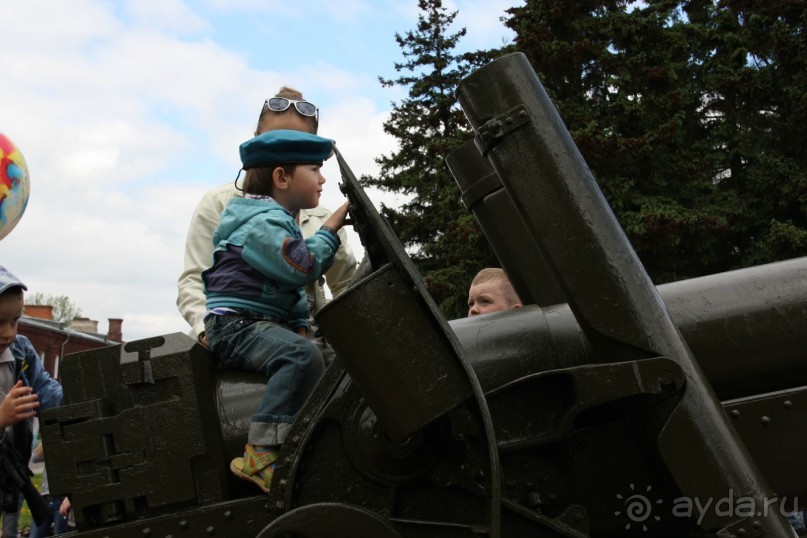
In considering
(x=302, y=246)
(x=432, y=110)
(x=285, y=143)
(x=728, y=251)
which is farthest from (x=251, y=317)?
(x=432, y=110)

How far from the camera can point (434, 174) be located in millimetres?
23062

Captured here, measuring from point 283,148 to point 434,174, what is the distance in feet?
67.1

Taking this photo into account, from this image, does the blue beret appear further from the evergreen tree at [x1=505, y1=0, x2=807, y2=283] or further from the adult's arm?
the evergreen tree at [x1=505, y1=0, x2=807, y2=283]

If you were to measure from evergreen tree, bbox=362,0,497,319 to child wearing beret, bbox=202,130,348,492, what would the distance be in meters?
15.4

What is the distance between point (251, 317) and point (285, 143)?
613mm

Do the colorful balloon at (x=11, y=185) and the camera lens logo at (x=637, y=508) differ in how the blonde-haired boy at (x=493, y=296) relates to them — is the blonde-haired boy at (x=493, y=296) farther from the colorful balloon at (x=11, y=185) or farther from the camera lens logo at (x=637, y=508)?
the colorful balloon at (x=11, y=185)

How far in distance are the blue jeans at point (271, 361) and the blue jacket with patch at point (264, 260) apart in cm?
8

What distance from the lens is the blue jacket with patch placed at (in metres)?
2.55


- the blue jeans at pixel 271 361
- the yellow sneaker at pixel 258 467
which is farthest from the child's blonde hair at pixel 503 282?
the yellow sneaker at pixel 258 467

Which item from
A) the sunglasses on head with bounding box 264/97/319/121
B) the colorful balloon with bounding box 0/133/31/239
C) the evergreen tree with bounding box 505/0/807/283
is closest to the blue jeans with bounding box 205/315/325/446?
the sunglasses on head with bounding box 264/97/319/121

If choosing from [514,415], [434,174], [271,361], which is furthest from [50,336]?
[514,415]

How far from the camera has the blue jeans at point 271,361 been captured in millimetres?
2324

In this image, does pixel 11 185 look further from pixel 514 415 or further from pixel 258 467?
pixel 514 415

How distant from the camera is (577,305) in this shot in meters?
2.20
